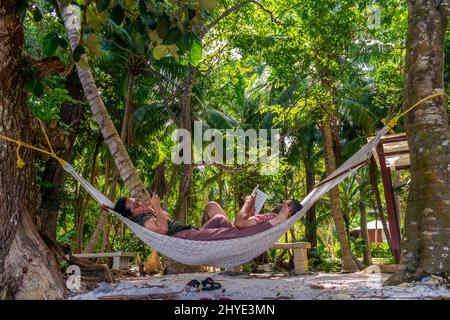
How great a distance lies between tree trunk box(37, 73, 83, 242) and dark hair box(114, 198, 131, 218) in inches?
116

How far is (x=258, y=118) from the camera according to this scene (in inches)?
469

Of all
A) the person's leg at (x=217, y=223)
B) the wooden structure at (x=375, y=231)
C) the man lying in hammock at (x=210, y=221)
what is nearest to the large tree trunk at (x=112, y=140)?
the man lying in hammock at (x=210, y=221)

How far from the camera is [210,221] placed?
3527 mm

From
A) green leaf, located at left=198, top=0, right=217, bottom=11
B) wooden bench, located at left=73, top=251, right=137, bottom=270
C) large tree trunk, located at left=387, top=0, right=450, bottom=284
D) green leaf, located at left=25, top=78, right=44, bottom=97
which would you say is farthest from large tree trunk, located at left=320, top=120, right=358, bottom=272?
green leaf, located at left=198, top=0, right=217, bottom=11

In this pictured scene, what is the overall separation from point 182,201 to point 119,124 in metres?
3.13

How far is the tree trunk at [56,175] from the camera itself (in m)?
6.28

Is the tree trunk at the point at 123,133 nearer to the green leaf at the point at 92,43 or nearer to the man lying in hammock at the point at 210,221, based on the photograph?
the man lying in hammock at the point at 210,221

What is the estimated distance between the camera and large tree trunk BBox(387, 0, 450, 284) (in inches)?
112

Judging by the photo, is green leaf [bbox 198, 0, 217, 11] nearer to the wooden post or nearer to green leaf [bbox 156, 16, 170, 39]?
green leaf [bbox 156, 16, 170, 39]

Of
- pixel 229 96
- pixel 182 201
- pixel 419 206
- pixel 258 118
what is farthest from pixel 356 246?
pixel 419 206

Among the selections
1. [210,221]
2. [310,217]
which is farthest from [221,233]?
[310,217]

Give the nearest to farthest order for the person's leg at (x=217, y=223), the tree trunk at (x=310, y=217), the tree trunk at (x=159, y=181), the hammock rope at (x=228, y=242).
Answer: the hammock rope at (x=228, y=242) < the person's leg at (x=217, y=223) < the tree trunk at (x=159, y=181) < the tree trunk at (x=310, y=217)

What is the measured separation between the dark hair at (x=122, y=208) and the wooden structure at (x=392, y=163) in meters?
2.29
